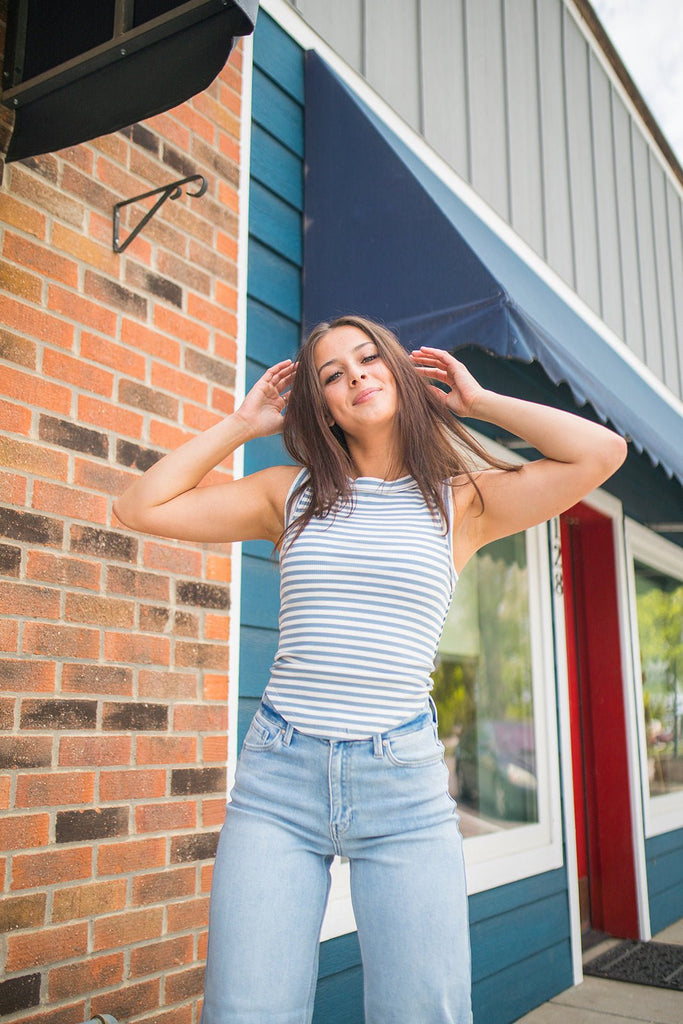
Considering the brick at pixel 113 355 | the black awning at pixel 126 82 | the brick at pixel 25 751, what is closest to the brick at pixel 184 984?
the brick at pixel 25 751

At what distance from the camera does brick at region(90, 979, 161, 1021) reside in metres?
2.01

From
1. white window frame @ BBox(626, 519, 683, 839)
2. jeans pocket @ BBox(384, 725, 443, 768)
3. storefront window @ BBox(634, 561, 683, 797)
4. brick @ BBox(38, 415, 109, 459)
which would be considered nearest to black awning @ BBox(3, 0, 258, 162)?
brick @ BBox(38, 415, 109, 459)

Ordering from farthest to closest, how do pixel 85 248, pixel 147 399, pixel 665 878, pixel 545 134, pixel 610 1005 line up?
pixel 665 878 → pixel 545 134 → pixel 610 1005 → pixel 147 399 → pixel 85 248

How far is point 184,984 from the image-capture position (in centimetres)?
221

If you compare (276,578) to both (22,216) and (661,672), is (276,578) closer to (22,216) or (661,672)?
(22,216)

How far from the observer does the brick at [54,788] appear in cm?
194

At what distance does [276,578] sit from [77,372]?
0.91m

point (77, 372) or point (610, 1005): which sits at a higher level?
point (77, 372)

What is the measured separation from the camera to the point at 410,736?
57.7 inches

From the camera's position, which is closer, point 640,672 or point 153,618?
point 153,618

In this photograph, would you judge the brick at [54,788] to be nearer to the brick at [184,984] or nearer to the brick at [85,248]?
the brick at [184,984]

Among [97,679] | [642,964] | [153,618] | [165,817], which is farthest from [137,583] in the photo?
[642,964]

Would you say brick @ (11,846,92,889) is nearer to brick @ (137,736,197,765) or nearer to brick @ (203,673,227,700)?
brick @ (137,736,197,765)

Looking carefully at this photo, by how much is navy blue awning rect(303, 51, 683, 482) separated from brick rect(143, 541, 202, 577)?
904mm
